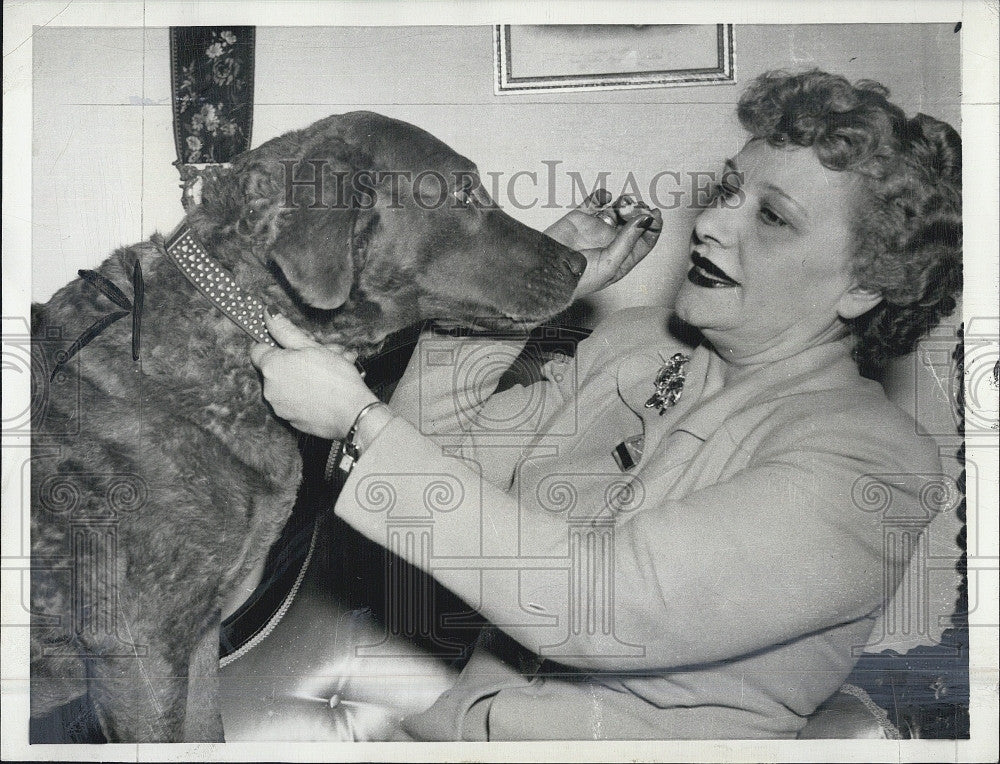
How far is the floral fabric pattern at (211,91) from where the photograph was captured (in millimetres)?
2533

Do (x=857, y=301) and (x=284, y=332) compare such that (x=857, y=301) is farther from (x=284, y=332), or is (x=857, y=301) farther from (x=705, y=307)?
(x=284, y=332)

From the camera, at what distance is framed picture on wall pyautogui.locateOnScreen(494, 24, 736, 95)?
2572mm

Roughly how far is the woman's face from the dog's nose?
29 centimetres

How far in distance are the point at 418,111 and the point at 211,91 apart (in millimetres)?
562

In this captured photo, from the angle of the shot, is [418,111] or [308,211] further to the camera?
[418,111]

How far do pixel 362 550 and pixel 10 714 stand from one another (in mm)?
1058

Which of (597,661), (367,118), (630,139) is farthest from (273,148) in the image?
(597,661)

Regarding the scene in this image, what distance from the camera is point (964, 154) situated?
259 centimetres

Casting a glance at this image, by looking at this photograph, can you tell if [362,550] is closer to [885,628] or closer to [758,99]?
[885,628]

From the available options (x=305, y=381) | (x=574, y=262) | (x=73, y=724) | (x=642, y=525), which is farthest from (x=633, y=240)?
(x=73, y=724)

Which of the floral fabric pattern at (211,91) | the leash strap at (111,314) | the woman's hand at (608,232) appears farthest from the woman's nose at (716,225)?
the leash strap at (111,314)

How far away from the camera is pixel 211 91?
8.40ft

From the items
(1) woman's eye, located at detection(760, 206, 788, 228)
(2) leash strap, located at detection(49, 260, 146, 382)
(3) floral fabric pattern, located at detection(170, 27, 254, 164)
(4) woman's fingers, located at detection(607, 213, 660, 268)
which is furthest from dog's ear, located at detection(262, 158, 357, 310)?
(1) woman's eye, located at detection(760, 206, 788, 228)

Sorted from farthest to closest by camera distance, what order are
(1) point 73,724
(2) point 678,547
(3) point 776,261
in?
(1) point 73,724 → (3) point 776,261 → (2) point 678,547
